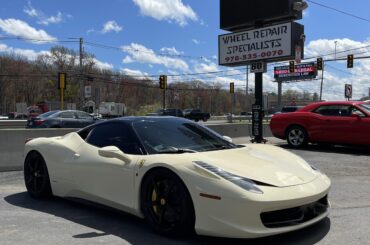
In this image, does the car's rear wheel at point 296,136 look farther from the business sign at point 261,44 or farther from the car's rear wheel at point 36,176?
the car's rear wheel at point 36,176

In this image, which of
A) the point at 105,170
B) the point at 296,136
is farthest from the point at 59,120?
the point at 105,170

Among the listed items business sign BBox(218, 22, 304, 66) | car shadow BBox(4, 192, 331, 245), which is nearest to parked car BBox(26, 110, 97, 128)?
business sign BBox(218, 22, 304, 66)

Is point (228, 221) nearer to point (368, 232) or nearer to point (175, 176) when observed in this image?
point (175, 176)

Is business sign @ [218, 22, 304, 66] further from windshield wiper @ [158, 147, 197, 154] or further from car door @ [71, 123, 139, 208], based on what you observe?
windshield wiper @ [158, 147, 197, 154]

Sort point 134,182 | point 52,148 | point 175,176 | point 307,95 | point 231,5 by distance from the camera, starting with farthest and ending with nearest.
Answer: point 307,95, point 231,5, point 52,148, point 134,182, point 175,176

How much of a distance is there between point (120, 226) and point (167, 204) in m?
0.84

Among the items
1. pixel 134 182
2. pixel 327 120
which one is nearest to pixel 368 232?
pixel 134 182

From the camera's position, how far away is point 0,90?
88250 mm

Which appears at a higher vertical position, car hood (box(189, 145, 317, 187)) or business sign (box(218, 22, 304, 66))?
business sign (box(218, 22, 304, 66))

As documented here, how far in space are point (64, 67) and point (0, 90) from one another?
45.6 feet

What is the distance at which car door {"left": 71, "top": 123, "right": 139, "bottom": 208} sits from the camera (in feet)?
16.5

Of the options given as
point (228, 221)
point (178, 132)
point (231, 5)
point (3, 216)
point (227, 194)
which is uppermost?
point (231, 5)

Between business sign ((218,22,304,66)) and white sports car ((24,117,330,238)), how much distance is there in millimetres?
9070

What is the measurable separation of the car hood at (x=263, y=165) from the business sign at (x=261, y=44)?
9.38 m
